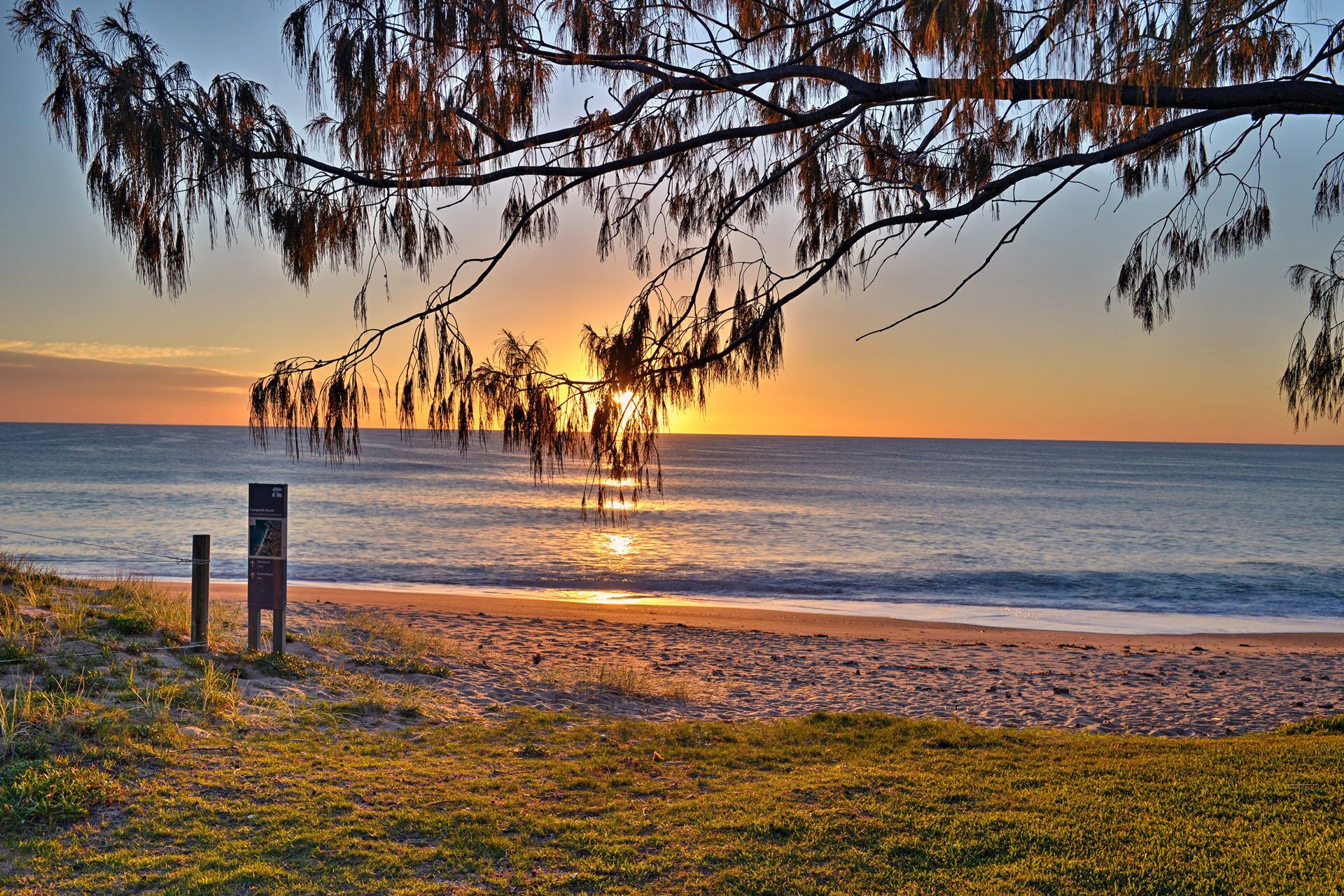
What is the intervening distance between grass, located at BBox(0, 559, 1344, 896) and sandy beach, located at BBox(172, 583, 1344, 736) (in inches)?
51.2

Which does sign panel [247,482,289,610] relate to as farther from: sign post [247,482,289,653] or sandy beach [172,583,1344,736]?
sandy beach [172,583,1344,736]

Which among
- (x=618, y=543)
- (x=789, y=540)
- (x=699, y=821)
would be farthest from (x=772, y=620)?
(x=789, y=540)

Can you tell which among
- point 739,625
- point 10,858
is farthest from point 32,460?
point 10,858

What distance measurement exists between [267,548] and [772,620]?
35.7ft

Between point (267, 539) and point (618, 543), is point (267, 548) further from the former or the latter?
point (618, 543)

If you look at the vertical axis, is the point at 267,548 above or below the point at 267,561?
above

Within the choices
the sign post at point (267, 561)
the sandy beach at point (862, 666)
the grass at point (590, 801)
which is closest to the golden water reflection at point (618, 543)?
the sandy beach at point (862, 666)

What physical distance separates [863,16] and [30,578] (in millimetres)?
9539

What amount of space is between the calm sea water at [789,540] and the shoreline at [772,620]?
52.9 inches

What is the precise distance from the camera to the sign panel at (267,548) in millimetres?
8055

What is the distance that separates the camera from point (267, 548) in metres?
8.15

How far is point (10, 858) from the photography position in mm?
4078

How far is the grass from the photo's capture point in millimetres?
4000

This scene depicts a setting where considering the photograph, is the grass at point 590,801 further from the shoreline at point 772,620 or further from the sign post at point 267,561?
the shoreline at point 772,620
